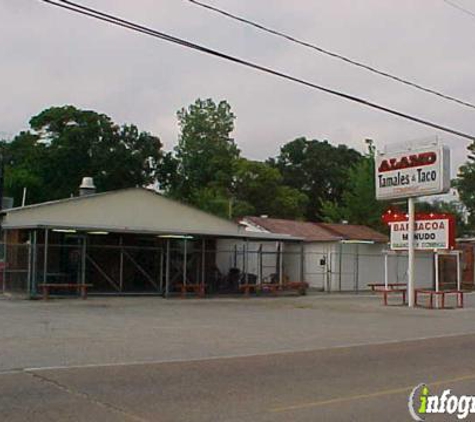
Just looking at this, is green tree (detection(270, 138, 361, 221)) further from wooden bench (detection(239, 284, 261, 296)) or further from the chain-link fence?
wooden bench (detection(239, 284, 261, 296))

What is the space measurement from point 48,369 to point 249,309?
15929 millimetres

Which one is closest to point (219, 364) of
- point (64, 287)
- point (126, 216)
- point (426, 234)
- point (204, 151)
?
point (64, 287)

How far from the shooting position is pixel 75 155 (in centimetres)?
6850

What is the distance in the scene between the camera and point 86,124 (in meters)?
69.9

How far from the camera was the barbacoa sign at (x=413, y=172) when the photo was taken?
96.8ft

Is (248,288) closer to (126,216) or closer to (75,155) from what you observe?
(126,216)

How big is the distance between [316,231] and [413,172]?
55.7ft

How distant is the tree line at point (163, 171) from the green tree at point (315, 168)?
10.5m

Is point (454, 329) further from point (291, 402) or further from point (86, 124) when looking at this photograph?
point (86, 124)

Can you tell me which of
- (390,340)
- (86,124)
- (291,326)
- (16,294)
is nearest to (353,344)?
(390,340)

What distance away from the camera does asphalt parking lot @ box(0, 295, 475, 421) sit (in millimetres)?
8750

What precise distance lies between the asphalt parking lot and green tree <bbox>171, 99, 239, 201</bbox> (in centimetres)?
4857

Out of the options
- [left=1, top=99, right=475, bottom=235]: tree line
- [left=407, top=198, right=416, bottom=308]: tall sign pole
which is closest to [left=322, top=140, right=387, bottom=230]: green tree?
[left=1, top=99, right=475, bottom=235]: tree line

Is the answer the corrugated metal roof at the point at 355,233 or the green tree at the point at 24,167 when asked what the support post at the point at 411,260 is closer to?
the corrugated metal roof at the point at 355,233
